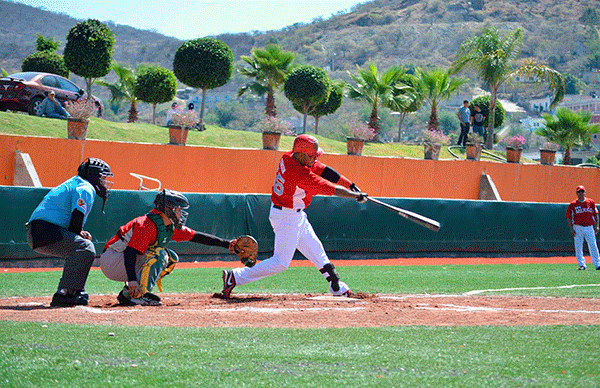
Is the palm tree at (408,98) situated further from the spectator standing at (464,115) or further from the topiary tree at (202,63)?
the topiary tree at (202,63)

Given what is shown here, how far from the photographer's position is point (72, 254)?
8250mm

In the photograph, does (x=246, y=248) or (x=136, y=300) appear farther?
(x=246, y=248)

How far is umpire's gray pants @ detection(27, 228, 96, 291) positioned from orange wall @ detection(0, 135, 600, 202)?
38.7 ft

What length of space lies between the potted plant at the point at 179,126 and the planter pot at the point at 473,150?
1131 cm

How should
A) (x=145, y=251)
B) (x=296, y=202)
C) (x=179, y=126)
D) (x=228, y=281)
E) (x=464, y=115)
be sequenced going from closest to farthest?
(x=145, y=251)
(x=296, y=202)
(x=228, y=281)
(x=179, y=126)
(x=464, y=115)

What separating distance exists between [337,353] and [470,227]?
50.8 ft

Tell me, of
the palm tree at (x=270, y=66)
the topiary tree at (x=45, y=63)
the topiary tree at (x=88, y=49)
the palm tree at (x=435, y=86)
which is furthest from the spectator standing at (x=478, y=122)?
the topiary tree at (x=45, y=63)

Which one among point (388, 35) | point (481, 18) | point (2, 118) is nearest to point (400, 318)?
point (2, 118)

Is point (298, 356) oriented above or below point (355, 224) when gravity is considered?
above

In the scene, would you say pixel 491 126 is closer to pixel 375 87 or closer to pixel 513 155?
pixel 375 87

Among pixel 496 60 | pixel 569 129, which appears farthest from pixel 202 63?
pixel 569 129

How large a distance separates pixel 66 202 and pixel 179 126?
47.8 ft

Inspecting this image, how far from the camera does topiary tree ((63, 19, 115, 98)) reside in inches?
1120

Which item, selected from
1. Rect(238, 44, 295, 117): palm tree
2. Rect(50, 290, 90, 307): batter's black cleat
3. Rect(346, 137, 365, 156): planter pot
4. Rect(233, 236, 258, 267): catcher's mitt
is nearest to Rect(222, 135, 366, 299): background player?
Rect(233, 236, 258, 267): catcher's mitt
